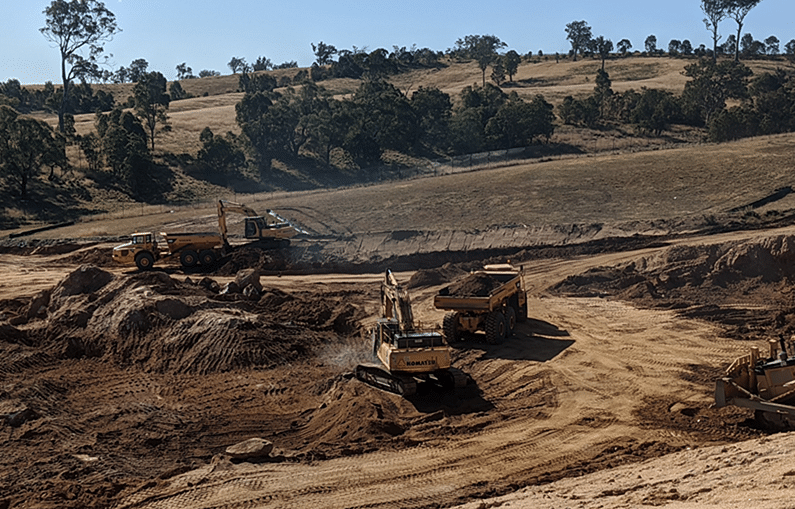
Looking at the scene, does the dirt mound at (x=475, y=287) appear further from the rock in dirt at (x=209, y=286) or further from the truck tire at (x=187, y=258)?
the truck tire at (x=187, y=258)

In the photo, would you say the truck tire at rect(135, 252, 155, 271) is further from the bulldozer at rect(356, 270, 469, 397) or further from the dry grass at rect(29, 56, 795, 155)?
the dry grass at rect(29, 56, 795, 155)

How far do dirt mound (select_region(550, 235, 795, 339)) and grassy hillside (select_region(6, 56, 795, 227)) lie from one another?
17.9 metres

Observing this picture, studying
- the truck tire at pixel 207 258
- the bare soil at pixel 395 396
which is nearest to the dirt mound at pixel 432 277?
the bare soil at pixel 395 396

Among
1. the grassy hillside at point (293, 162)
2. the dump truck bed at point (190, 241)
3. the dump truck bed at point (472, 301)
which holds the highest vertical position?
the grassy hillside at point (293, 162)

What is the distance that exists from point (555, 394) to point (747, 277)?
12695mm

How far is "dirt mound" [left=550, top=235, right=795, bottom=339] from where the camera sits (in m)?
24.3

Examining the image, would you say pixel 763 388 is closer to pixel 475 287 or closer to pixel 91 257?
pixel 475 287

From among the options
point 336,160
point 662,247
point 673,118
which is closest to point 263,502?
point 662,247

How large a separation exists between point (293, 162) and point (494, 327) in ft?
177

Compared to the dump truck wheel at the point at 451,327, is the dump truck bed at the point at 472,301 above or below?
above

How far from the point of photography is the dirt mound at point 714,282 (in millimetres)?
24297

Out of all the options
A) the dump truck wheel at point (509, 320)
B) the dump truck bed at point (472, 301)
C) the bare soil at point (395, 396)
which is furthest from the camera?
the dump truck wheel at point (509, 320)

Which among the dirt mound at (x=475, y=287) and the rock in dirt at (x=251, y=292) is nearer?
the dirt mound at (x=475, y=287)

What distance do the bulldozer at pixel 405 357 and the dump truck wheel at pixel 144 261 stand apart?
20313 mm
